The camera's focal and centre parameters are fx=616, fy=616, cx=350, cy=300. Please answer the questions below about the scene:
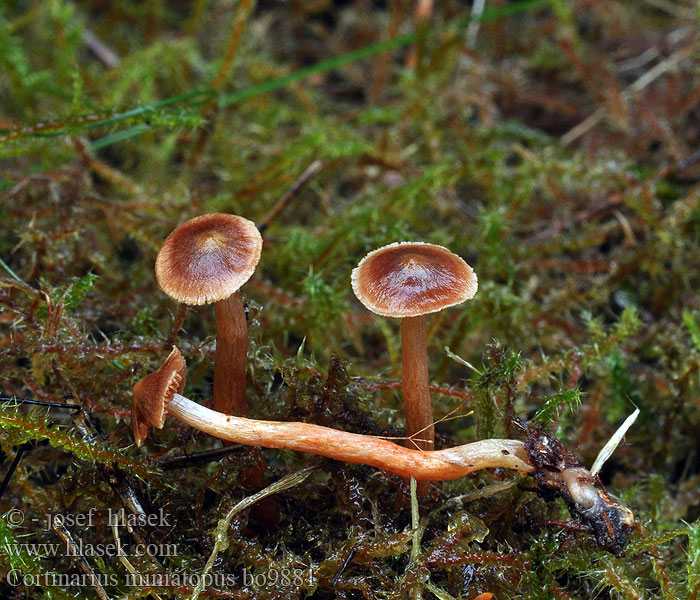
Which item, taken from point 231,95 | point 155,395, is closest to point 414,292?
point 155,395

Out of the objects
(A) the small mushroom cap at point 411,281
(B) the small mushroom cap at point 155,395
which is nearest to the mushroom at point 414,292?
(A) the small mushroom cap at point 411,281

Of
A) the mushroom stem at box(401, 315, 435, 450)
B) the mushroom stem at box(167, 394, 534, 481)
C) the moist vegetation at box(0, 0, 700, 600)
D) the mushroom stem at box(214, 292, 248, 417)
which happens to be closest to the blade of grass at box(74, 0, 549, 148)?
the moist vegetation at box(0, 0, 700, 600)

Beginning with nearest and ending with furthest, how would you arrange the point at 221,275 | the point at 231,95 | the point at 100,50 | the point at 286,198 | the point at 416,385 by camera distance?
the point at 221,275 < the point at 416,385 < the point at 286,198 < the point at 231,95 < the point at 100,50

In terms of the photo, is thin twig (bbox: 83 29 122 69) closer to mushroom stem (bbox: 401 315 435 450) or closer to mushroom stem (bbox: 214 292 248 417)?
mushroom stem (bbox: 214 292 248 417)

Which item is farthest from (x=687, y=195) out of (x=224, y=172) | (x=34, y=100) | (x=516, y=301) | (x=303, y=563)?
(x=34, y=100)

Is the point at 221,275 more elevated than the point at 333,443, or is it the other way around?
the point at 221,275

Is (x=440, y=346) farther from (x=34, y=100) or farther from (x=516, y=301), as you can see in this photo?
(x=34, y=100)

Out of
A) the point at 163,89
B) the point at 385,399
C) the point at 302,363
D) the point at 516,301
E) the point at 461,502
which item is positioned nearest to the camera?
the point at 461,502

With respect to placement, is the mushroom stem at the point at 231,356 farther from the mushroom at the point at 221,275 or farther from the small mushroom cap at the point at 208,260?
the small mushroom cap at the point at 208,260

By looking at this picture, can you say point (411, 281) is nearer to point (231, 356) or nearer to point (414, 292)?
point (414, 292)
